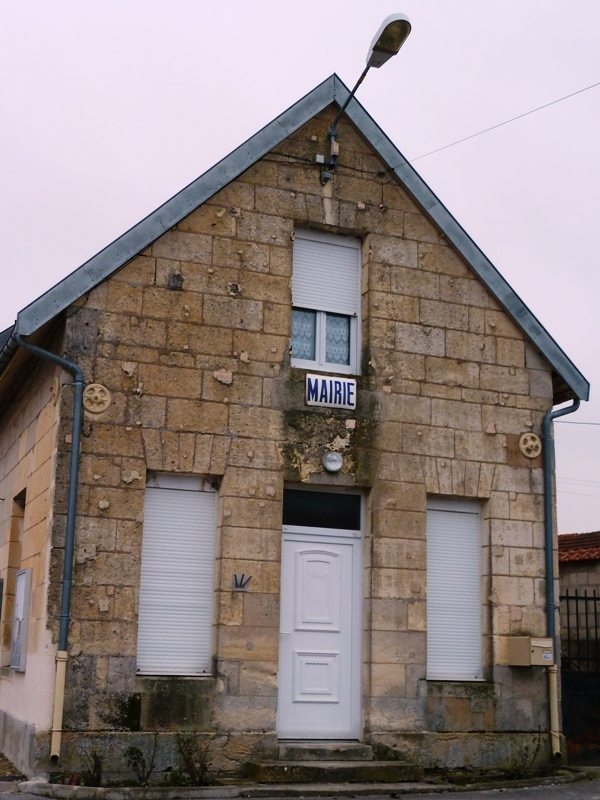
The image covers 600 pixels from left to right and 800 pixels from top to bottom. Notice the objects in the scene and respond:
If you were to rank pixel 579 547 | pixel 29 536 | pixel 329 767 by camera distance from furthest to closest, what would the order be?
pixel 579 547, pixel 29 536, pixel 329 767

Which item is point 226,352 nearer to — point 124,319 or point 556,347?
point 124,319

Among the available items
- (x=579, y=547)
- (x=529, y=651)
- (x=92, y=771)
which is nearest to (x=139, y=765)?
(x=92, y=771)

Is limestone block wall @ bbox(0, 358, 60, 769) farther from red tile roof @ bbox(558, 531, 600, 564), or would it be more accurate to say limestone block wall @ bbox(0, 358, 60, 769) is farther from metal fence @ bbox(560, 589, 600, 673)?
red tile roof @ bbox(558, 531, 600, 564)

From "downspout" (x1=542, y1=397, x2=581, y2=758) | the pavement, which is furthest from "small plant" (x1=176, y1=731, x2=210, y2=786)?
"downspout" (x1=542, y1=397, x2=581, y2=758)

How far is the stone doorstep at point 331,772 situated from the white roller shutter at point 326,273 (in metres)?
4.67

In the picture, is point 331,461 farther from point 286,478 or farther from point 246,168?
point 246,168

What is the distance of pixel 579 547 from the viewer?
16.4m

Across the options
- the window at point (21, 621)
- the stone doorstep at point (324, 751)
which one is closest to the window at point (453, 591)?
the stone doorstep at point (324, 751)

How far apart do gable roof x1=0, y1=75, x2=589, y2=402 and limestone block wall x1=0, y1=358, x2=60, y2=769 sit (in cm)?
A: 67

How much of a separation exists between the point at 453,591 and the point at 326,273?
12.2 feet

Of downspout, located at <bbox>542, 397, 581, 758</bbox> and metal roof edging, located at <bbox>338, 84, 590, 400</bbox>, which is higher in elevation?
metal roof edging, located at <bbox>338, 84, 590, 400</bbox>

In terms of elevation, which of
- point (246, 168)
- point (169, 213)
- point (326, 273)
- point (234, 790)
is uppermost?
point (246, 168)

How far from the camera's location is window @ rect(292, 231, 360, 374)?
1150 centimetres

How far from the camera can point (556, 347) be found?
40.1ft
